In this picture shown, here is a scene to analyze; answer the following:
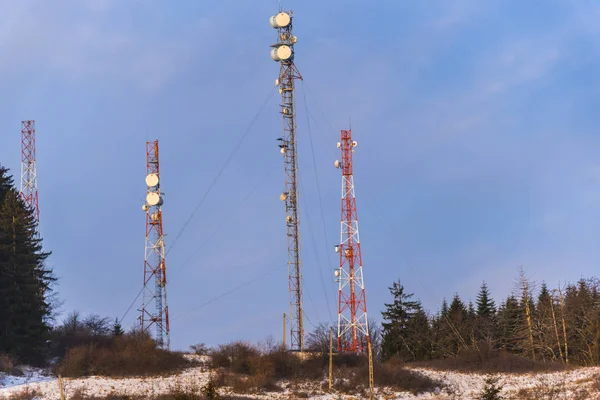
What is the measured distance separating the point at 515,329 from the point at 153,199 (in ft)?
129

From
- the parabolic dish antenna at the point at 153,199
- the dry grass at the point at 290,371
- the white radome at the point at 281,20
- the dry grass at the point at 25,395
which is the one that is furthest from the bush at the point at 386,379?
the white radome at the point at 281,20

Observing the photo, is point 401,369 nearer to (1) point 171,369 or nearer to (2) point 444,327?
(1) point 171,369

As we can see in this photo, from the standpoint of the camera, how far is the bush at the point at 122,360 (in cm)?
5875

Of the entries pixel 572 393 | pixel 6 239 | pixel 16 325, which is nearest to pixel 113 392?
pixel 16 325

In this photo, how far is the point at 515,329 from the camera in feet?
278

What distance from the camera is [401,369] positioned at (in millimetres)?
61000

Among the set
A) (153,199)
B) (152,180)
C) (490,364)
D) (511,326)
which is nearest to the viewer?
(490,364)

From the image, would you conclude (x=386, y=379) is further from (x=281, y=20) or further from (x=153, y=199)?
(x=281, y=20)

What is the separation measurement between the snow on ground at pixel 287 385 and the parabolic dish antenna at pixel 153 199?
14634 millimetres

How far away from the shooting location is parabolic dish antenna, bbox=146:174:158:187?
7038 centimetres

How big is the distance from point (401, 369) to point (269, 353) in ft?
32.2

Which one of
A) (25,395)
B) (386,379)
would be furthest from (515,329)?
(25,395)

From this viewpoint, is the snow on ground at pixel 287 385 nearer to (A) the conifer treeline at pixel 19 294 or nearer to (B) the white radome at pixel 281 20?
(A) the conifer treeline at pixel 19 294

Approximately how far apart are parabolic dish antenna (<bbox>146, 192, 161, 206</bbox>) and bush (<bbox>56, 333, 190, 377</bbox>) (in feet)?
36.9
